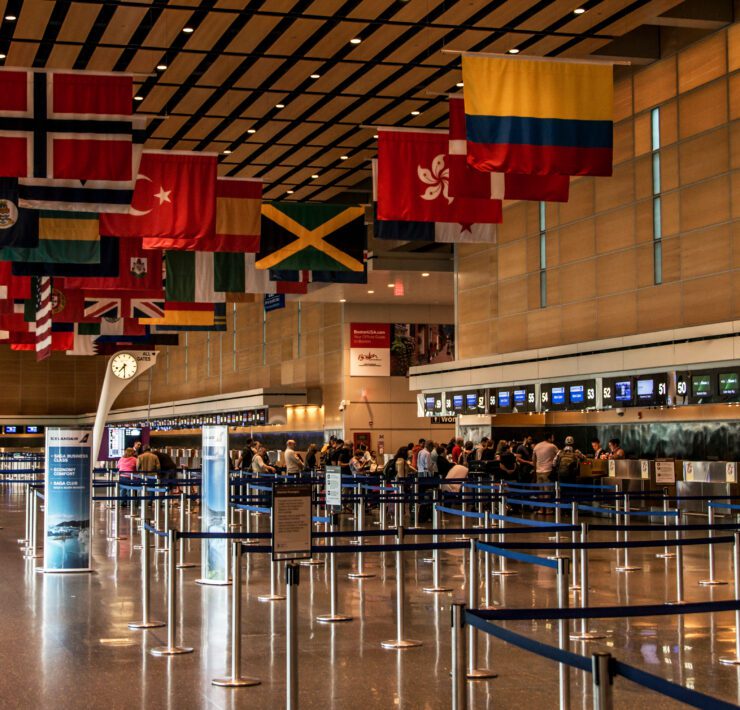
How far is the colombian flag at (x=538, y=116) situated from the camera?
13500 millimetres

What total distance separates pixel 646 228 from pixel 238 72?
895 centimetres

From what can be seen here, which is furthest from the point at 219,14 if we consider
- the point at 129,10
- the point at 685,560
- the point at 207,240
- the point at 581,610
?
the point at 581,610

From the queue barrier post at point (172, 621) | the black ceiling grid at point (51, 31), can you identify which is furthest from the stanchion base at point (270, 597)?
the black ceiling grid at point (51, 31)

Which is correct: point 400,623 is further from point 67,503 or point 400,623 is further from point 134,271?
point 134,271

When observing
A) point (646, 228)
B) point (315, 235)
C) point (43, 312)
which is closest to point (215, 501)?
point (315, 235)

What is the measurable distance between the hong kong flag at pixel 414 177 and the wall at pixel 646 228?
24.3 feet

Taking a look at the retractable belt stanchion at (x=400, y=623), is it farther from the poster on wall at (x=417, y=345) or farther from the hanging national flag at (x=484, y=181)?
the poster on wall at (x=417, y=345)

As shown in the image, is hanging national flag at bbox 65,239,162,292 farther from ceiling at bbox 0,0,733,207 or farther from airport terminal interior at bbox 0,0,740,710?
ceiling at bbox 0,0,733,207

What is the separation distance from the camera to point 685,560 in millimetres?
17062

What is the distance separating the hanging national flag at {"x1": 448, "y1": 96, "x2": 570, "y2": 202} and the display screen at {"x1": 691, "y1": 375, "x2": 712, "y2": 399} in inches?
289

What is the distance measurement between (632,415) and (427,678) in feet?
62.2

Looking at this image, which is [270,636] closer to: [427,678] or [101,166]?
[427,678]

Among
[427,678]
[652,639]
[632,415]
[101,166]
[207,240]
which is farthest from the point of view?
[632,415]

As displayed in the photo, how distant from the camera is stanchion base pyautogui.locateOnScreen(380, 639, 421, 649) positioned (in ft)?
32.3
